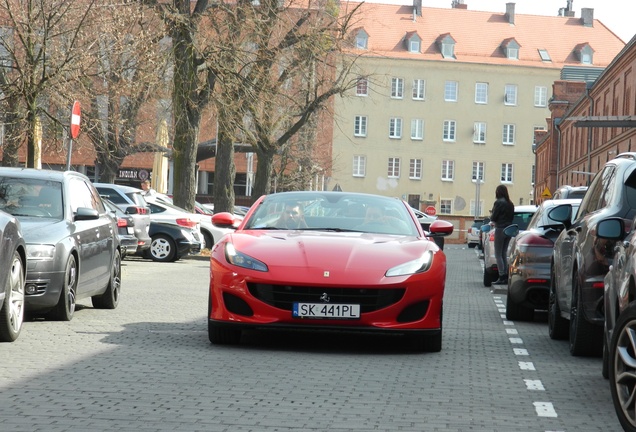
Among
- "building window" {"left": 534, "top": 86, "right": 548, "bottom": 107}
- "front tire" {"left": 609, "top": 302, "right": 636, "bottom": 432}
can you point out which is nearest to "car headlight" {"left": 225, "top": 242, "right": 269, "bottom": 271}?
"front tire" {"left": 609, "top": 302, "right": 636, "bottom": 432}

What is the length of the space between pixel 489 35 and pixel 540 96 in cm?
712

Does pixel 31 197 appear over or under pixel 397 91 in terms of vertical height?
under

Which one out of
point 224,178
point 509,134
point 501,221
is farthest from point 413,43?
point 501,221

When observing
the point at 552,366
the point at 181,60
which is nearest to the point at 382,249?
the point at 552,366

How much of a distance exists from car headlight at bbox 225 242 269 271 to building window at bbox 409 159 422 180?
9337cm

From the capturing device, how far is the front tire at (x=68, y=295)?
1210 centimetres

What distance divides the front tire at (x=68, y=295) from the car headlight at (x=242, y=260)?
2.20 metres

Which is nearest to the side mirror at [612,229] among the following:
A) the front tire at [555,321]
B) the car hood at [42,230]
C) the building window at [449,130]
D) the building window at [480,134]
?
the front tire at [555,321]

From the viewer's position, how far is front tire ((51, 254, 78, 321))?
39.7ft

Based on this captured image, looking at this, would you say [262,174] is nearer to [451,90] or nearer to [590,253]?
[590,253]

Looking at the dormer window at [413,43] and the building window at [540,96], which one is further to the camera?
the dormer window at [413,43]

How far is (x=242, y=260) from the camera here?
1038cm

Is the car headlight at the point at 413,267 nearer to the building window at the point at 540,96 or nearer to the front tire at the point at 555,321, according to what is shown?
the front tire at the point at 555,321

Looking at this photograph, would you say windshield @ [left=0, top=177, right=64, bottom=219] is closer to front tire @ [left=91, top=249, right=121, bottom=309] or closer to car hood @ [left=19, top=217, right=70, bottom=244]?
car hood @ [left=19, top=217, right=70, bottom=244]
